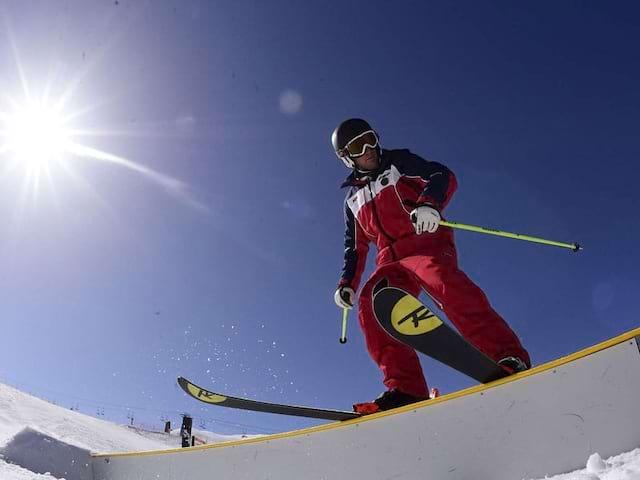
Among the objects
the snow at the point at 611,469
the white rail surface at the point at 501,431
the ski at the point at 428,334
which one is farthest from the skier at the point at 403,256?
the snow at the point at 611,469

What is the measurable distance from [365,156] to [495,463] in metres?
2.84

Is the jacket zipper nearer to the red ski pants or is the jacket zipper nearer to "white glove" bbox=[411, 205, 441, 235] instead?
the red ski pants

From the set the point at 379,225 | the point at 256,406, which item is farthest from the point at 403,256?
the point at 256,406

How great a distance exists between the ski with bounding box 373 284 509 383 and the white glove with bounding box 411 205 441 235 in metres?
0.84

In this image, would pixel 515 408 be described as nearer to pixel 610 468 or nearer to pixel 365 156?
pixel 610 468

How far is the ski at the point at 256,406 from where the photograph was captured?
3234 mm

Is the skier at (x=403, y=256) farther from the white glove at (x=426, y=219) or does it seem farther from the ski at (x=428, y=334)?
the ski at (x=428, y=334)

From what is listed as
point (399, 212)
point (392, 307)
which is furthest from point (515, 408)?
point (399, 212)

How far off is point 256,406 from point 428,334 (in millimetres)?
2007

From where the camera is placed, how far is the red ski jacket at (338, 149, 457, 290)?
3.51 meters

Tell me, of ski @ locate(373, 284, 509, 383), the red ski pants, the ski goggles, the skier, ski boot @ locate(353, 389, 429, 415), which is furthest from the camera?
the ski goggles

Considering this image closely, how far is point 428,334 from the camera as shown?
2.38 m

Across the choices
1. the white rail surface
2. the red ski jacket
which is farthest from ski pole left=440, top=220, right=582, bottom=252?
the white rail surface

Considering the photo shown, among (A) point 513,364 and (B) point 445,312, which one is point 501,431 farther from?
(B) point 445,312
